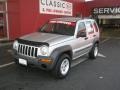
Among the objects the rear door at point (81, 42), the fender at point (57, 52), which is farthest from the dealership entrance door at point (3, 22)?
the fender at point (57, 52)

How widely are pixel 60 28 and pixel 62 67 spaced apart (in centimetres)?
167

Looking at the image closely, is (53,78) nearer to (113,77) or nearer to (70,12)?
(113,77)

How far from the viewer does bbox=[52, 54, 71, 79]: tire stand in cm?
607

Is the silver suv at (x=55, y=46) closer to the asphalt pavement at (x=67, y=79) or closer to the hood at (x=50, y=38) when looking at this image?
the hood at (x=50, y=38)

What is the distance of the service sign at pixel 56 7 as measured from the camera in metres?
15.3

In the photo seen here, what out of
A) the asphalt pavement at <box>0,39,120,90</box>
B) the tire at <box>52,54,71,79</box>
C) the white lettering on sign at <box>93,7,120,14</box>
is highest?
the white lettering on sign at <box>93,7,120,14</box>

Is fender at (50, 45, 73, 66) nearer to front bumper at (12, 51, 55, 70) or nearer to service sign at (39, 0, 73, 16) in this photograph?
front bumper at (12, 51, 55, 70)

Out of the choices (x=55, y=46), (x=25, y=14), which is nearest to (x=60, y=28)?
(x=55, y=46)

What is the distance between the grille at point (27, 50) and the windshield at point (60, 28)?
→ 149cm

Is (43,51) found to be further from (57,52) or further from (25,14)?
(25,14)

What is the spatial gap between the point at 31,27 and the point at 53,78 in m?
8.64

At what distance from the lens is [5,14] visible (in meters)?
Answer: 13.8

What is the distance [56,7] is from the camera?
16969mm

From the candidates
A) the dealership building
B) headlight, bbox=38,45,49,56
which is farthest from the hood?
the dealership building
